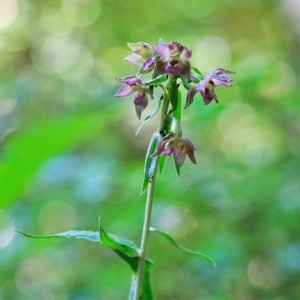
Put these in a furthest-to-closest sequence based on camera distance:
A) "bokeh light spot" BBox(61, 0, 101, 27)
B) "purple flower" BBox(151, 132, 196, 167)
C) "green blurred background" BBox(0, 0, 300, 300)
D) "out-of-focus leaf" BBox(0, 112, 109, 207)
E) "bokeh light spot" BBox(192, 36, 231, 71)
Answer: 1. "bokeh light spot" BBox(61, 0, 101, 27)
2. "bokeh light spot" BBox(192, 36, 231, 71)
3. "green blurred background" BBox(0, 0, 300, 300)
4. "out-of-focus leaf" BBox(0, 112, 109, 207)
5. "purple flower" BBox(151, 132, 196, 167)

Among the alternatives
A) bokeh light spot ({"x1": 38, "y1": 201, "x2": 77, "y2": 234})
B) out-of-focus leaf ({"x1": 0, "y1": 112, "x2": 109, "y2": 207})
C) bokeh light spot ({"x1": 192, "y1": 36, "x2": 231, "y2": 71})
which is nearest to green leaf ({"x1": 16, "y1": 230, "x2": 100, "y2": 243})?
out-of-focus leaf ({"x1": 0, "y1": 112, "x2": 109, "y2": 207})

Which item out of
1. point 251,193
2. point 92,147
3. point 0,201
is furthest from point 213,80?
point 92,147

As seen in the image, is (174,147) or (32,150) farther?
(32,150)

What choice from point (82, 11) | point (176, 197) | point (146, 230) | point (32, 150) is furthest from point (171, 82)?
point (82, 11)

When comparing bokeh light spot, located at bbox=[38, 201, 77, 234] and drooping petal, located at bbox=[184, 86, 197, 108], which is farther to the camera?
bokeh light spot, located at bbox=[38, 201, 77, 234]

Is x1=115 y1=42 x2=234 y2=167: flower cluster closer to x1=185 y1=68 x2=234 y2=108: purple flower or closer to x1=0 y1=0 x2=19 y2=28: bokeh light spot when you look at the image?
x1=185 y1=68 x2=234 y2=108: purple flower

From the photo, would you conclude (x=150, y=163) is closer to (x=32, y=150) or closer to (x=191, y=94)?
(x=191, y=94)

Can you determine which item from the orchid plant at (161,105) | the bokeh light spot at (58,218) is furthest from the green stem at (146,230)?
the bokeh light spot at (58,218)

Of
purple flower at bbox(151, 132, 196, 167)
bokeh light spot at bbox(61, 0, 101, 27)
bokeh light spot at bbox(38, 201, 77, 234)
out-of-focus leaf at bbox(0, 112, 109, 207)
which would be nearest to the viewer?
purple flower at bbox(151, 132, 196, 167)

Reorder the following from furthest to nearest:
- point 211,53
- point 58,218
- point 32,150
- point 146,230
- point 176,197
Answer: point 211,53 < point 58,218 < point 176,197 < point 32,150 < point 146,230
